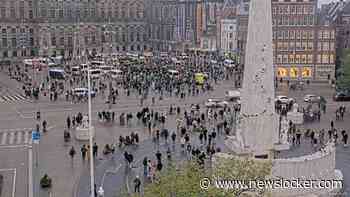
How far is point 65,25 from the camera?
11619cm

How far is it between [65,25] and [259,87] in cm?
9034

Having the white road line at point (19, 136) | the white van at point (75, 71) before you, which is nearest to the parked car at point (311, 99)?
the white road line at point (19, 136)

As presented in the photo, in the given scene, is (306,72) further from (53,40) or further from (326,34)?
(53,40)

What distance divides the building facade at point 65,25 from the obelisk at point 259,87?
7718 centimetres

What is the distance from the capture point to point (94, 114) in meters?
53.7

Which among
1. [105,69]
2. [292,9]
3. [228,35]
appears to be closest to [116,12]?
[228,35]

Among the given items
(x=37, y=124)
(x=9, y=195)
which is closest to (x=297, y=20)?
(x=37, y=124)

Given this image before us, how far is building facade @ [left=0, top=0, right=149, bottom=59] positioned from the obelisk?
77184mm

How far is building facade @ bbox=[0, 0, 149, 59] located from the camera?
11156cm

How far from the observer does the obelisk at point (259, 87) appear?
30.2 meters

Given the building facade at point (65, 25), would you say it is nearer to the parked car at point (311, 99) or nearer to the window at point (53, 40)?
the window at point (53, 40)

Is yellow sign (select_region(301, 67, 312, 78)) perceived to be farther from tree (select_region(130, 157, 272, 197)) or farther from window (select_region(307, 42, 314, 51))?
tree (select_region(130, 157, 272, 197))

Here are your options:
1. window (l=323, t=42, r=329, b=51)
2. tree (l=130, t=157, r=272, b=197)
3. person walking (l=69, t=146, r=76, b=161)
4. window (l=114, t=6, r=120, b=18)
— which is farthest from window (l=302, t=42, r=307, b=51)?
tree (l=130, t=157, r=272, b=197)

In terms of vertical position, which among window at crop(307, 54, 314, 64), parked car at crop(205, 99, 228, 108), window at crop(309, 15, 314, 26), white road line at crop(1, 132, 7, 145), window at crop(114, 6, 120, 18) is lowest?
white road line at crop(1, 132, 7, 145)
